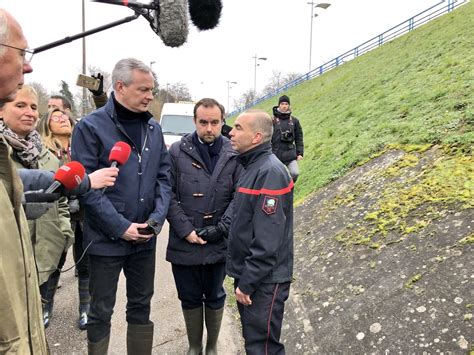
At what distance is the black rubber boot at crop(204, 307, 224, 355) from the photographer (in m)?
3.40

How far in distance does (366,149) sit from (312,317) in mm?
3863

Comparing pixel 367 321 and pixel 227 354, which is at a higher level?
pixel 367 321

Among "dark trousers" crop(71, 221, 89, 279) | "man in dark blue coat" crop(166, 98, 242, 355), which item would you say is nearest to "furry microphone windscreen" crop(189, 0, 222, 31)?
"man in dark blue coat" crop(166, 98, 242, 355)

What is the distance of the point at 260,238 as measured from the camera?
254 cm

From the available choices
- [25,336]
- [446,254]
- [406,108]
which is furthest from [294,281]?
[406,108]

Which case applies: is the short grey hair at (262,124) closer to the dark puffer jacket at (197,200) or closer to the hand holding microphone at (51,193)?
the dark puffer jacket at (197,200)

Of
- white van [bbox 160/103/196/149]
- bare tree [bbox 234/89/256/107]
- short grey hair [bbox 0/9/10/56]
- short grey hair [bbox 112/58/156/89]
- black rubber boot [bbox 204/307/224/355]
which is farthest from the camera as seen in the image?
bare tree [bbox 234/89/256/107]

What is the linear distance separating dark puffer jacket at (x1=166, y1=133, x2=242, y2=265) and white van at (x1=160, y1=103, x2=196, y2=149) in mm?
8942

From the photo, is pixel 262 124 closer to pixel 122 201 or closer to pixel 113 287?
pixel 122 201

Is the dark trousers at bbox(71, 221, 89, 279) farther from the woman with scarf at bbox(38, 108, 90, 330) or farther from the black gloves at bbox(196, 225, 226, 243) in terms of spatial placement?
the black gloves at bbox(196, 225, 226, 243)

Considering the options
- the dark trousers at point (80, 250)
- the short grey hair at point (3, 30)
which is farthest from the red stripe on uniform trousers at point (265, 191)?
the dark trousers at point (80, 250)

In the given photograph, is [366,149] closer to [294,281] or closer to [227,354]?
[294,281]

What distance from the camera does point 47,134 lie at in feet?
13.4

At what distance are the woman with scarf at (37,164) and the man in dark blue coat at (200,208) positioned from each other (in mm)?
896
